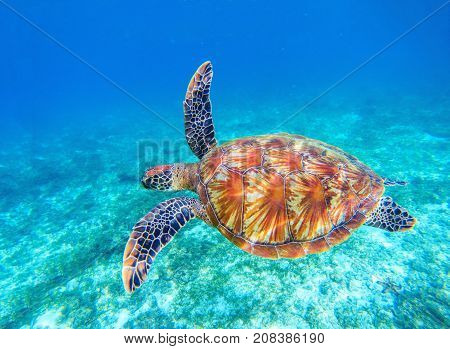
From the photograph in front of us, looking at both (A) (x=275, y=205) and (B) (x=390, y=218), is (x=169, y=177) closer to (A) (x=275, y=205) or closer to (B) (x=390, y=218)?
(A) (x=275, y=205)

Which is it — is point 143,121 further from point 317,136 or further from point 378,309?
point 378,309

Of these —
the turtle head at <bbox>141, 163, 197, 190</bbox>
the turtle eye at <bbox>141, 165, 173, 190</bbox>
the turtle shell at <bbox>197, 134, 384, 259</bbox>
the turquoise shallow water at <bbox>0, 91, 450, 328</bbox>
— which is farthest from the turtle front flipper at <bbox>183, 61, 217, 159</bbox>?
the turquoise shallow water at <bbox>0, 91, 450, 328</bbox>

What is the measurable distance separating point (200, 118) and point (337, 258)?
11.6 feet

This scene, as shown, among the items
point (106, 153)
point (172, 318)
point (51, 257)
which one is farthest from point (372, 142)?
point (106, 153)

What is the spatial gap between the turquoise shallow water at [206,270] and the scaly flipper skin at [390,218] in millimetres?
714

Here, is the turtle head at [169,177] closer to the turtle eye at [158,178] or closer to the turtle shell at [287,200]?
the turtle eye at [158,178]

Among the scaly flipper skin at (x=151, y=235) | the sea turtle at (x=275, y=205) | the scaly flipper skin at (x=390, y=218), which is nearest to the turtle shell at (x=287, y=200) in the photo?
the sea turtle at (x=275, y=205)

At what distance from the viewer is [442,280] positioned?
334 centimetres

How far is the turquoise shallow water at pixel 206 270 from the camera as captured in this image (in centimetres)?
311

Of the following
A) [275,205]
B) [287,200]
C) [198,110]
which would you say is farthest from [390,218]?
[198,110]

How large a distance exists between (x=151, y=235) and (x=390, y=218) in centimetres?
347

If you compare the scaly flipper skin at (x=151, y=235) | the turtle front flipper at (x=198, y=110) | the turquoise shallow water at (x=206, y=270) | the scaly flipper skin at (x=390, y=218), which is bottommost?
the turquoise shallow water at (x=206, y=270)

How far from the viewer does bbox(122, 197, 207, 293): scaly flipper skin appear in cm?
284

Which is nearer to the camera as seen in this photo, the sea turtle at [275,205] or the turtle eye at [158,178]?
the sea turtle at [275,205]
